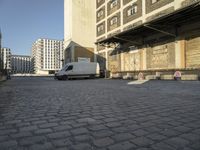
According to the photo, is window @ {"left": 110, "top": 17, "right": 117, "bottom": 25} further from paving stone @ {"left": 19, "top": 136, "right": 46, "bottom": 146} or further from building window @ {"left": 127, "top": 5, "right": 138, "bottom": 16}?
paving stone @ {"left": 19, "top": 136, "right": 46, "bottom": 146}

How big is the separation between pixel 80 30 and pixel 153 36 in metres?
21.5

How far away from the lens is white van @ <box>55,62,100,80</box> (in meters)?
25.4

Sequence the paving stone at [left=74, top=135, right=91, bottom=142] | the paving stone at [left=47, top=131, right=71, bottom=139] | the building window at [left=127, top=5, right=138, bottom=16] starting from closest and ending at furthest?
the paving stone at [left=74, top=135, right=91, bottom=142] < the paving stone at [left=47, top=131, right=71, bottom=139] < the building window at [left=127, top=5, right=138, bottom=16]

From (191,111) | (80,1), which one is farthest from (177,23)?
(80,1)

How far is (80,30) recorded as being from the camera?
128 feet

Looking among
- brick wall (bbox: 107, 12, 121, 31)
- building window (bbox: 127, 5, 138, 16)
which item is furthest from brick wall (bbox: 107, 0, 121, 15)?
building window (bbox: 127, 5, 138, 16)

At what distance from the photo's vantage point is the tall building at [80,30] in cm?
3830

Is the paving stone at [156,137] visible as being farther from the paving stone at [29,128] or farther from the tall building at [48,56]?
the tall building at [48,56]

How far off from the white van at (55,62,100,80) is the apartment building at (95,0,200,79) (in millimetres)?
3422

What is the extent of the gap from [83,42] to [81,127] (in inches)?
1433

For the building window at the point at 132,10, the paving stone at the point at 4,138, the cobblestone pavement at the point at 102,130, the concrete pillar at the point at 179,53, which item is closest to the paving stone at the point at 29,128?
the cobblestone pavement at the point at 102,130

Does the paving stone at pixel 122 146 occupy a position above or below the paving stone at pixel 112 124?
below

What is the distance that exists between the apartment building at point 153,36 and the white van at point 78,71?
342cm

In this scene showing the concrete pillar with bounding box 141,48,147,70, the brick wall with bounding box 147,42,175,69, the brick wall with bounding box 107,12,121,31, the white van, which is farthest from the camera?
the brick wall with bounding box 107,12,121,31
